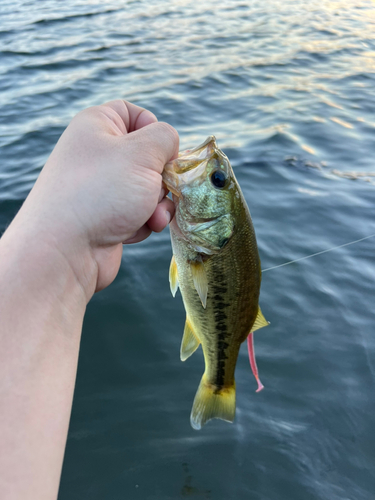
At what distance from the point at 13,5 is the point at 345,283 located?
1691cm

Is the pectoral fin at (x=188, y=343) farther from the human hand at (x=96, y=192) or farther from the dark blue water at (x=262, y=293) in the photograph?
the dark blue water at (x=262, y=293)

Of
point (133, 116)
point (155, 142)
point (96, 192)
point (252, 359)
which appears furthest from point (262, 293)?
point (96, 192)

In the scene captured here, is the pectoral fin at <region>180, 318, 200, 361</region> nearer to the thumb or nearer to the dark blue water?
the dark blue water

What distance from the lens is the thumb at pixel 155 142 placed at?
2.01 metres

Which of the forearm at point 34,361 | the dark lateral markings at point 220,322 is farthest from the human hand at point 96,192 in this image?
the dark lateral markings at point 220,322

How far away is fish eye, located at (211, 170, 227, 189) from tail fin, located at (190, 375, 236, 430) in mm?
1246

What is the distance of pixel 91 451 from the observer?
284 centimetres

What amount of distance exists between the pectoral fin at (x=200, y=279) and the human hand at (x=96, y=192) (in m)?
0.31

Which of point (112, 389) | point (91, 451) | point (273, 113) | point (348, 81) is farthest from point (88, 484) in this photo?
point (348, 81)

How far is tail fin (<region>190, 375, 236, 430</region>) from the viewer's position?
8.39ft

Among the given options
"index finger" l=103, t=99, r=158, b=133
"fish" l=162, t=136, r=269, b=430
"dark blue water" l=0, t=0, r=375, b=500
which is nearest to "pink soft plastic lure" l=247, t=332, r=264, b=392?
"fish" l=162, t=136, r=269, b=430

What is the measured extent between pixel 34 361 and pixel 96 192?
2.55 feet

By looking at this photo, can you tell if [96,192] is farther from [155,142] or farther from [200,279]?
[200,279]

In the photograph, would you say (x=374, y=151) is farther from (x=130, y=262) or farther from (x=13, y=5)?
(x=13, y=5)
